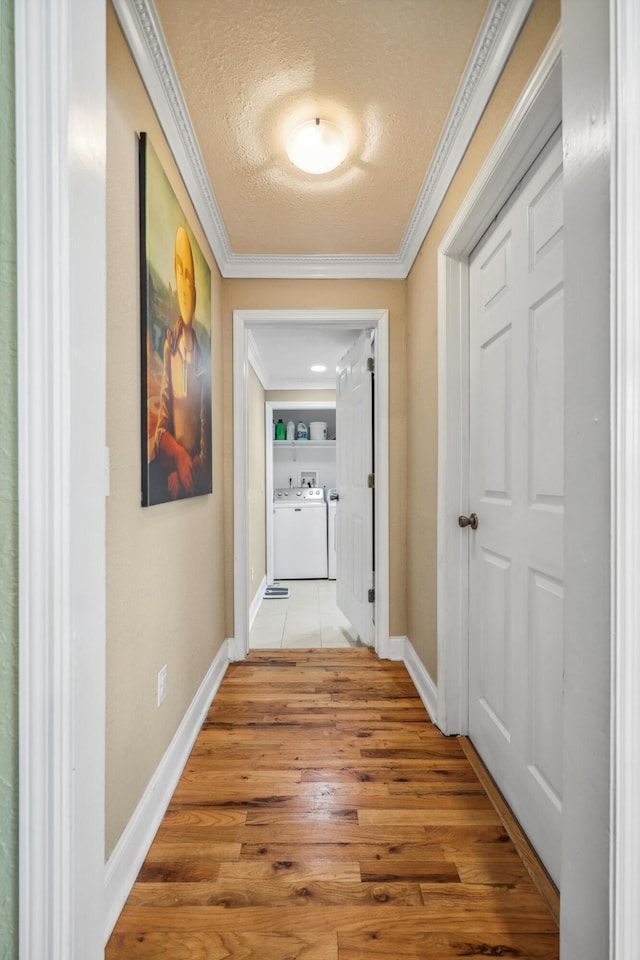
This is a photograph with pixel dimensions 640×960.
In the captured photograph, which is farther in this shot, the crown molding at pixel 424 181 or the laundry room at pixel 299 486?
the laundry room at pixel 299 486

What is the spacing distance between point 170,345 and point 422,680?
1887 millimetres

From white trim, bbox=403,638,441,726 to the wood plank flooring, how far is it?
7cm

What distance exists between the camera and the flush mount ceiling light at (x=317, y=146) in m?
1.58

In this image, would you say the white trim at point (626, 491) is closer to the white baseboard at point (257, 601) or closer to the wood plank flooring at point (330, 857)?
the wood plank flooring at point (330, 857)

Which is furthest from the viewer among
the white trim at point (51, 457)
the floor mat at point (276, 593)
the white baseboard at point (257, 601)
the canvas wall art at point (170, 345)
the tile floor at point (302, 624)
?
the floor mat at point (276, 593)

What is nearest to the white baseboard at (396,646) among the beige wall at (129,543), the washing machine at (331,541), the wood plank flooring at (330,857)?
the wood plank flooring at (330,857)

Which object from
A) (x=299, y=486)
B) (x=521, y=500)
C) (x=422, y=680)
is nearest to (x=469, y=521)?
(x=521, y=500)

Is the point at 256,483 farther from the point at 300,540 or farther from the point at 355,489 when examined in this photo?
the point at 355,489

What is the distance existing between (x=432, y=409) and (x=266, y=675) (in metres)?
1.65

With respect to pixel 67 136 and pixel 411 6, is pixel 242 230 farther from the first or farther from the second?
pixel 67 136

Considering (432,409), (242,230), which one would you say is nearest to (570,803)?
(432,409)

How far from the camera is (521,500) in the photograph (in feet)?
4.51

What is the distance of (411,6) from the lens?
120 cm

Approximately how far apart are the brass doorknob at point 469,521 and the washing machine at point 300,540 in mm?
3167
